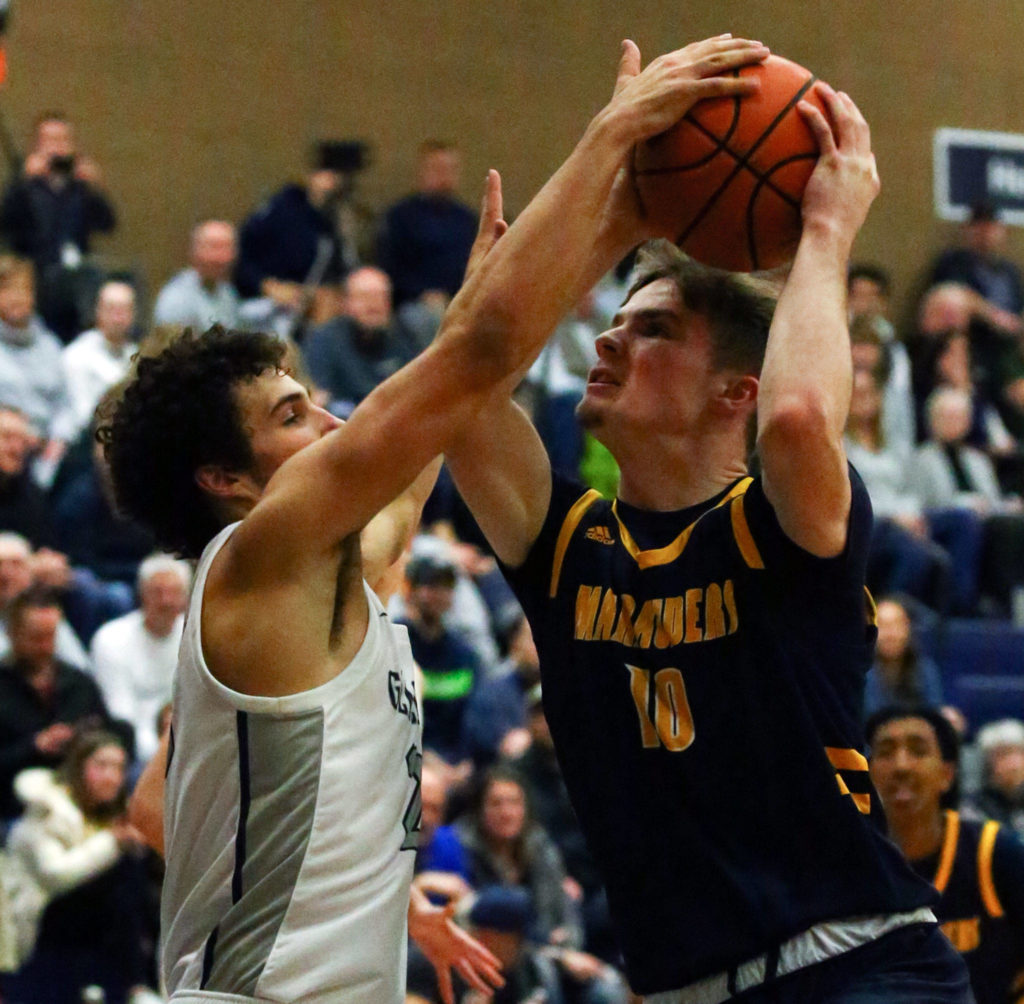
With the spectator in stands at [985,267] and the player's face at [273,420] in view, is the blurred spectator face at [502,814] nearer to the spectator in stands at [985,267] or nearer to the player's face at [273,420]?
the player's face at [273,420]

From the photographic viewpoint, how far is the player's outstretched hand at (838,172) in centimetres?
297

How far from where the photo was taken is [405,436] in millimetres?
2734

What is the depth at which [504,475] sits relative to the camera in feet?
11.0

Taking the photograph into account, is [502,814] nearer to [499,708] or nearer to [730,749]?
[499,708]

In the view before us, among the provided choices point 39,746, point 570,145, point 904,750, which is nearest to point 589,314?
point 570,145

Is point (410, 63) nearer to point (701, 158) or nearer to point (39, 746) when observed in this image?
point (39, 746)

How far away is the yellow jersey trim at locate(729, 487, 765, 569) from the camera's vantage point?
9.93 ft

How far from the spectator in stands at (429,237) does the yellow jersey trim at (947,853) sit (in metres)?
6.18

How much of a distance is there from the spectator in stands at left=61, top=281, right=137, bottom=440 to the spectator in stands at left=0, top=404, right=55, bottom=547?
0.61 meters

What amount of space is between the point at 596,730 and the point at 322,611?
577 mm

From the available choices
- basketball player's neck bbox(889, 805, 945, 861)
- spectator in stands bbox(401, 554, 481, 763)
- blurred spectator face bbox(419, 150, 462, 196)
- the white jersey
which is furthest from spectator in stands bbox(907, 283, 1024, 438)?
the white jersey

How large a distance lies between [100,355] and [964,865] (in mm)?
5181

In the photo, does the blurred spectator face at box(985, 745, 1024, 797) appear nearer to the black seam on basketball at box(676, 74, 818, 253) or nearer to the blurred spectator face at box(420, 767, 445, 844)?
the blurred spectator face at box(420, 767, 445, 844)

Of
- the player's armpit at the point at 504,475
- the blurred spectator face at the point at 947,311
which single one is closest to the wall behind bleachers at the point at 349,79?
the blurred spectator face at the point at 947,311
